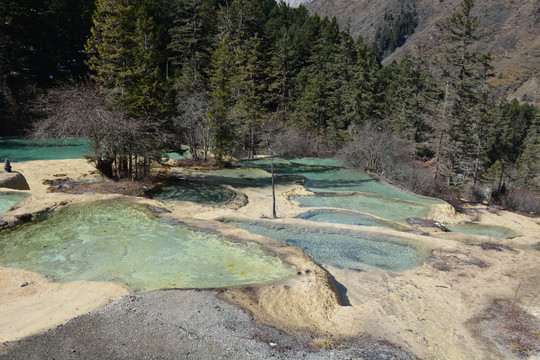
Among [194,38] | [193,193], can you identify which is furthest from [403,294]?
[194,38]

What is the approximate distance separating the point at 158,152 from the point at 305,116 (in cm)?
2499

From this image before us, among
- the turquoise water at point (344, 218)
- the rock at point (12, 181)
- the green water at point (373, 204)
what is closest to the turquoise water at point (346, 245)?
the turquoise water at point (344, 218)

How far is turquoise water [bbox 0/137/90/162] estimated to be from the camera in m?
→ 28.1

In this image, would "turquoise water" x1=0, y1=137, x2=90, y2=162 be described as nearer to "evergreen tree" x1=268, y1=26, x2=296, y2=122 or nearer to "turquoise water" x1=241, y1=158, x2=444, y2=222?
"turquoise water" x1=241, y1=158, x2=444, y2=222

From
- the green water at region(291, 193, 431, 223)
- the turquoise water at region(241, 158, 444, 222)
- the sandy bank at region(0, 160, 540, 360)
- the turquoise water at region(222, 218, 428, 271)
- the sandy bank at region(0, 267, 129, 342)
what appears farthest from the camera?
the turquoise water at region(241, 158, 444, 222)

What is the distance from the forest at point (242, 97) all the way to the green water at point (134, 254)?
23.1 ft

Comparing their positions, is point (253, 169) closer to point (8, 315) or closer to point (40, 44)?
point (8, 315)

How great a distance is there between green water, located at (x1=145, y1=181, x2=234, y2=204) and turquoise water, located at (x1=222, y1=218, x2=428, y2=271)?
14.0 feet

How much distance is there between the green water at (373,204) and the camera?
19844 mm

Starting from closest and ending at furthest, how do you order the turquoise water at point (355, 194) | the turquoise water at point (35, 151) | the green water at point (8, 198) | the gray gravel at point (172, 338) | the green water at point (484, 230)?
1. the gray gravel at point (172, 338)
2. the green water at point (8, 198)
3. the green water at point (484, 230)
4. the turquoise water at point (355, 194)
5. the turquoise water at point (35, 151)

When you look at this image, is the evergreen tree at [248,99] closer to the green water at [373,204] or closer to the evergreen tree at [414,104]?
the green water at [373,204]

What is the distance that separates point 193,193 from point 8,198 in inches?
353

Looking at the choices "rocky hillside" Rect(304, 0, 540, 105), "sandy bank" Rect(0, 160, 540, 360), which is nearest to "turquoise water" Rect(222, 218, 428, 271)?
"sandy bank" Rect(0, 160, 540, 360)

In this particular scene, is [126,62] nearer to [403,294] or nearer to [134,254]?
[134,254]
